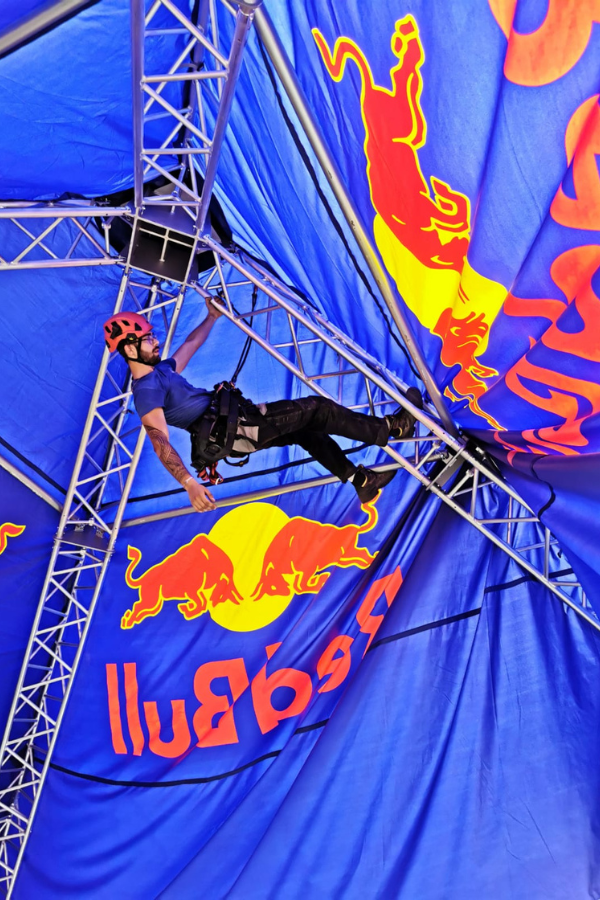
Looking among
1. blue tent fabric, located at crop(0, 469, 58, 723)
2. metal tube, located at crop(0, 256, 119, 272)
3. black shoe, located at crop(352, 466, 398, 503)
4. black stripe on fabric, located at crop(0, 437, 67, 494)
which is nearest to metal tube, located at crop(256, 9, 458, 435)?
black shoe, located at crop(352, 466, 398, 503)

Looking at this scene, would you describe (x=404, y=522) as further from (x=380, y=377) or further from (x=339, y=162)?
(x=339, y=162)

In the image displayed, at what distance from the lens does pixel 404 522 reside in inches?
189

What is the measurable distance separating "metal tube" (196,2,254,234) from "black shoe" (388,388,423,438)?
1355 mm

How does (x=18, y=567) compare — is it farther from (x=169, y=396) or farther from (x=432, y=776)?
(x=432, y=776)

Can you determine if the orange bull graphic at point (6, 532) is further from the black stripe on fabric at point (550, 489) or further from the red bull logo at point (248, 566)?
the black stripe on fabric at point (550, 489)

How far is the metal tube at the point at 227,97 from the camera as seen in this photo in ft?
8.93

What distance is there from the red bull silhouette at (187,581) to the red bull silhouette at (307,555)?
0.84 feet

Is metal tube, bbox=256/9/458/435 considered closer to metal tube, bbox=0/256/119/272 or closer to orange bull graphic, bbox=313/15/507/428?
orange bull graphic, bbox=313/15/507/428

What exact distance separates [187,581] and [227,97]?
10.3 ft

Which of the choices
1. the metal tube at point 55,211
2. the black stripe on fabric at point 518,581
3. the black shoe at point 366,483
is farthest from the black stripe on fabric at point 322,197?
the black stripe on fabric at point 518,581

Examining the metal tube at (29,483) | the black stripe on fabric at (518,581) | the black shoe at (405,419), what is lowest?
the metal tube at (29,483)

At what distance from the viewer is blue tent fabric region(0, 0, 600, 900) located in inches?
110

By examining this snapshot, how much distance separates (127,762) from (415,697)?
190 centimetres

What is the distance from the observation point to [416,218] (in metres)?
3.15
